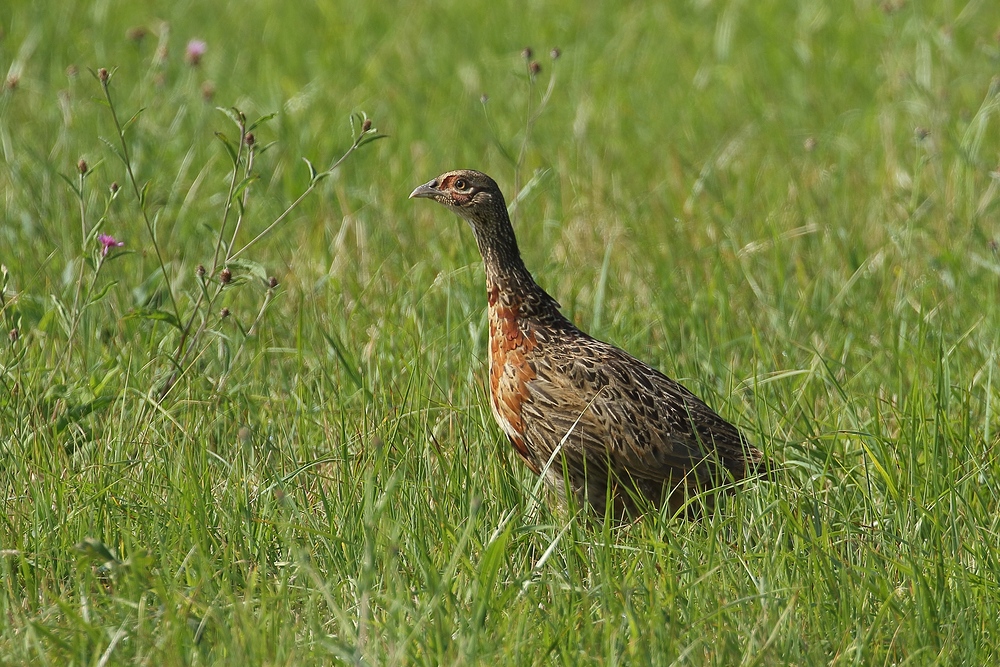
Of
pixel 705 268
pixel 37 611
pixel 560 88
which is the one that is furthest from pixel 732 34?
pixel 37 611

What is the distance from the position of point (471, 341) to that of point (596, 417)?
3.65 ft

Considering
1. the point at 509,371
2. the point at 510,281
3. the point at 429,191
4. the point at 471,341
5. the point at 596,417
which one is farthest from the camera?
the point at 471,341

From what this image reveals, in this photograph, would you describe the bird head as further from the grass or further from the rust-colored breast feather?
the grass

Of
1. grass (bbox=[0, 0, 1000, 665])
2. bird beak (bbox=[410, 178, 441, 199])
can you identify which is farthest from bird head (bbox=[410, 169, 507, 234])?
grass (bbox=[0, 0, 1000, 665])

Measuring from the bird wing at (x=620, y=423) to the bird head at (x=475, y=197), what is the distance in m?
0.62

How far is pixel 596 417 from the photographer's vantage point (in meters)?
4.62

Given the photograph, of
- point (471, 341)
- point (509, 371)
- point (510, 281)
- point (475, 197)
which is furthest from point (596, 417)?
point (471, 341)

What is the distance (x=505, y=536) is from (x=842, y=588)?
0.92 metres

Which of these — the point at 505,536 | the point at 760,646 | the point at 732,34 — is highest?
the point at 732,34

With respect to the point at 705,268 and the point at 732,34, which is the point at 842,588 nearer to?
the point at 705,268

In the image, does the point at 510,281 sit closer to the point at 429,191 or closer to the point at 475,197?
the point at 475,197

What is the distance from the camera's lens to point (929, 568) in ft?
12.5

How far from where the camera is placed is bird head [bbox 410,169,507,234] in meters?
5.00

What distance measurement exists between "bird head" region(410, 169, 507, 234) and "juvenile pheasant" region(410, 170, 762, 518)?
261mm
